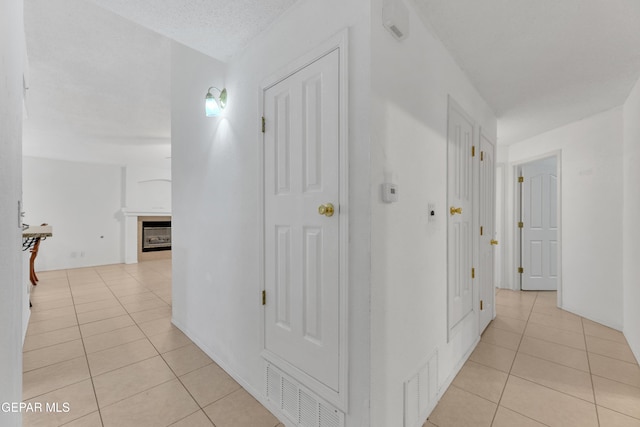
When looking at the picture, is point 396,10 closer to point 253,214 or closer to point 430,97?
point 430,97

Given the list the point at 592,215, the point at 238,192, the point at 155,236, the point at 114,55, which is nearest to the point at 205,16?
the point at 238,192

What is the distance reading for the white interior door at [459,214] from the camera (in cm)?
199

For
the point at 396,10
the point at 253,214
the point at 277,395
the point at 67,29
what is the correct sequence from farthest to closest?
the point at 67,29, the point at 253,214, the point at 277,395, the point at 396,10

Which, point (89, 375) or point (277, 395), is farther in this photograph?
point (89, 375)

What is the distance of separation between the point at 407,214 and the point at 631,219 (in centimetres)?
272

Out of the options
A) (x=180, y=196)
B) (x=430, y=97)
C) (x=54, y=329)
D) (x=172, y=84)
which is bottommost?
(x=54, y=329)

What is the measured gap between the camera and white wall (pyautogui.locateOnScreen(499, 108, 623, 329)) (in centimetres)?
293

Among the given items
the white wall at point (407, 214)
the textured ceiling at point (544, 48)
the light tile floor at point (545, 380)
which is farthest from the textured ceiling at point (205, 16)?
the light tile floor at point (545, 380)

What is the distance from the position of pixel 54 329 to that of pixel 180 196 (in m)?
1.96

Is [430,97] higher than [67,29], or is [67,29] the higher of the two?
[67,29]

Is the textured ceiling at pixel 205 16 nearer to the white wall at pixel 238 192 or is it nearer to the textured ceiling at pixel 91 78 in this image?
the white wall at pixel 238 192

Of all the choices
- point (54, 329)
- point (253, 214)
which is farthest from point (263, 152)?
point (54, 329)

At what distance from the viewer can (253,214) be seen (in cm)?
179

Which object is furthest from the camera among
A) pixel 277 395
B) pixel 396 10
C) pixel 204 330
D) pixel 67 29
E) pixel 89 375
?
pixel 204 330
